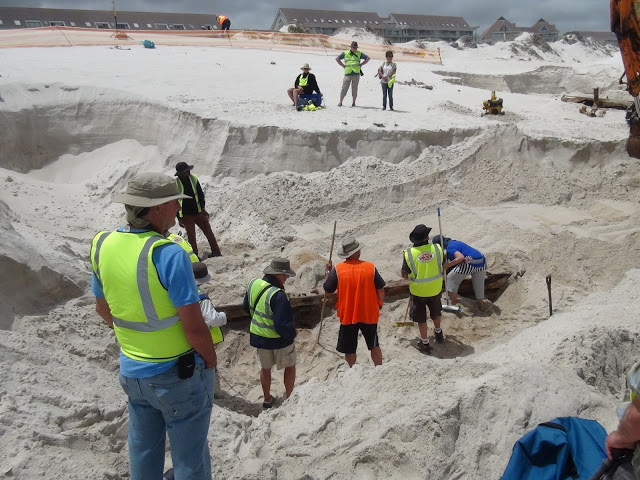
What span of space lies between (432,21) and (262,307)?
7001 cm

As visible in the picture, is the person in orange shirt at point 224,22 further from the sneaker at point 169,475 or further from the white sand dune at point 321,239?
the sneaker at point 169,475

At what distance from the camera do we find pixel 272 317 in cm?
494

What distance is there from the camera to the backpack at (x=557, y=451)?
285 cm

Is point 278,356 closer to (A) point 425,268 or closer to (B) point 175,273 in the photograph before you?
(A) point 425,268

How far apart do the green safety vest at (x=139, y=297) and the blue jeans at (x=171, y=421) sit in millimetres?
143

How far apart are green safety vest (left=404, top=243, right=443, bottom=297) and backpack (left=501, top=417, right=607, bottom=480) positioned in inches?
117

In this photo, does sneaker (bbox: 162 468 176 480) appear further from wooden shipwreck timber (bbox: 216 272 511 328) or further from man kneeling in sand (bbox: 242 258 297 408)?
wooden shipwreck timber (bbox: 216 272 511 328)

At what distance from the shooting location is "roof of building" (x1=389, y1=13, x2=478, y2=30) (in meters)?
65.1

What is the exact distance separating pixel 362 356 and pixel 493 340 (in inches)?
65.0

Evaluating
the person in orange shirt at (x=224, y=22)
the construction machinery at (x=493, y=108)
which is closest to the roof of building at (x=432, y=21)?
the person in orange shirt at (x=224, y=22)

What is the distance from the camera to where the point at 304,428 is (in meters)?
3.96

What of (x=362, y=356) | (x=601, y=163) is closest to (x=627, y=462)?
(x=362, y=356)

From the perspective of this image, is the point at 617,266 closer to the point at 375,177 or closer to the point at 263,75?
the point at 375,177

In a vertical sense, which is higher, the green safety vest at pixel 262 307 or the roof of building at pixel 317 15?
the roof of building at pixel 317 15
